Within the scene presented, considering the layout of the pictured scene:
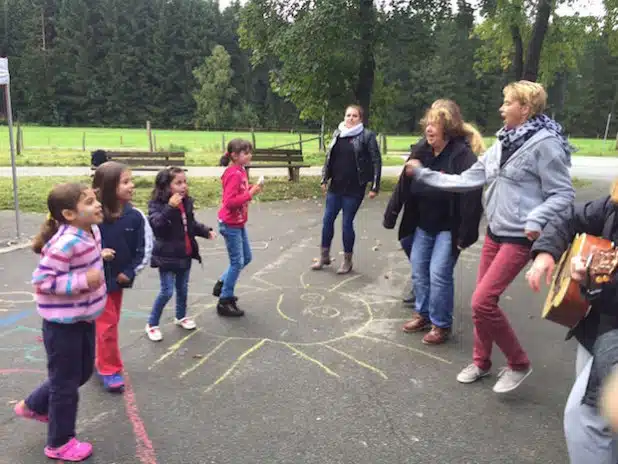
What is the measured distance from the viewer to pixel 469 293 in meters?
5.80

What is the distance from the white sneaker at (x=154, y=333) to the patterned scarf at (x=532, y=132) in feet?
9.59

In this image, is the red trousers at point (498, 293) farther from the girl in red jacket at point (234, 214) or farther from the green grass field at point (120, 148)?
the green grass field at point (120, 148)

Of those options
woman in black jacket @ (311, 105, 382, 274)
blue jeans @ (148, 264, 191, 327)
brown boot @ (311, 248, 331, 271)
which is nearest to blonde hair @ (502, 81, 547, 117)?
blue jeans @ (148, 264, 191, 327)

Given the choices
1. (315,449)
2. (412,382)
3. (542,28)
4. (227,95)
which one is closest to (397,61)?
(542,28)

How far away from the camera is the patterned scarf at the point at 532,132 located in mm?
3299

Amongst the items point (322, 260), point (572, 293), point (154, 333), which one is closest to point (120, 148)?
point (322, 260)

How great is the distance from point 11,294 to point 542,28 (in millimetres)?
13907

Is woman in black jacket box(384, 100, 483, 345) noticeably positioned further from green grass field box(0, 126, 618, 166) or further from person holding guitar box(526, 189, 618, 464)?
green grass field box(0, 126, 618, 166)

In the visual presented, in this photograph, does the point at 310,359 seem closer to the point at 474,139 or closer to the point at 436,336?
the point at 436,336

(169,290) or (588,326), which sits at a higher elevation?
(588,326)

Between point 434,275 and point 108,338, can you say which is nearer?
point 108,338

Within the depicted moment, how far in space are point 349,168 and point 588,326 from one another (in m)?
4.14

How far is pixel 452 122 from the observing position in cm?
413

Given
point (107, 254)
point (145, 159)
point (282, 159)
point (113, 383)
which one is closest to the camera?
point (107, 254)
